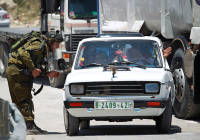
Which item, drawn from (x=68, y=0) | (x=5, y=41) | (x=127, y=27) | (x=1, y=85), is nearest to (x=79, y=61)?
(x=127, y=27)

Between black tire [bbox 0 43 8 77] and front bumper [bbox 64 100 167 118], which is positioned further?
black tire [bbox 0 43 8 77]

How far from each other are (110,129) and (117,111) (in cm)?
180

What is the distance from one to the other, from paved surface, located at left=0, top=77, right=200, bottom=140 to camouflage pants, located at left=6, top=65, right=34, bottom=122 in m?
0.56

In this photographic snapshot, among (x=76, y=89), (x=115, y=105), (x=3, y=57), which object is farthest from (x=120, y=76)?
(x=3, y=57)

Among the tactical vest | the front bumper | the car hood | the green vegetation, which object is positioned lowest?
the green vegetation

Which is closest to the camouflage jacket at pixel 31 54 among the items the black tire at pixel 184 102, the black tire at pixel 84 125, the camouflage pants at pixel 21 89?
the camouflage pants at pixel 21 89

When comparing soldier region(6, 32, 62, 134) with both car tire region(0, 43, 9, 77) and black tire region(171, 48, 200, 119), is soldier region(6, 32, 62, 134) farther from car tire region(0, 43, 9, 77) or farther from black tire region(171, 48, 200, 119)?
car tire region(0, 43, 9, 77)

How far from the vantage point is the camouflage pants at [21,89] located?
37.4ft

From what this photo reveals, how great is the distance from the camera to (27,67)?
37.5 ft

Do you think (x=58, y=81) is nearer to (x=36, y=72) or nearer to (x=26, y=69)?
(x=26, y=69)

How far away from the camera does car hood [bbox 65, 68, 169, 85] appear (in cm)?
1038

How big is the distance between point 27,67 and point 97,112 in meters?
1.82

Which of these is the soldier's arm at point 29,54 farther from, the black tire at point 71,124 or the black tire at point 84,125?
the black tire at point 84,125

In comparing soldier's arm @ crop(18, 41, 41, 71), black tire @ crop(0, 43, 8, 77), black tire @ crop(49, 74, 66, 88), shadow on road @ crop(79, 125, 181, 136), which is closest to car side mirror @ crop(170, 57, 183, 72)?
shadow on road @ crop(79, 125, 181, 136)
